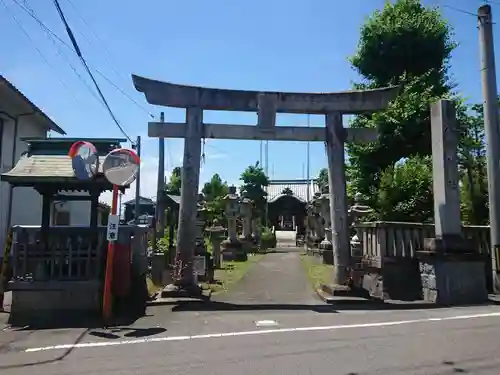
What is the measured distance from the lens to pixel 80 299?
8.83 meters

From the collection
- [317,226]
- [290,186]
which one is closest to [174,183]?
[317,226]

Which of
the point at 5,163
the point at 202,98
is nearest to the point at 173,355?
the point at 202,98

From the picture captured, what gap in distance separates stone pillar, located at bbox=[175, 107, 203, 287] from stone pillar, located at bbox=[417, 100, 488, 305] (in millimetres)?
5652

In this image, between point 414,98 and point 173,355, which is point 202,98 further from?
point 414,98

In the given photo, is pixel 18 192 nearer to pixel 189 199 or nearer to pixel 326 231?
pixel 189 199

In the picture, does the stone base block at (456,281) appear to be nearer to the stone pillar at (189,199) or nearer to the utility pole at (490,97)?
the utility pole at (490,97)

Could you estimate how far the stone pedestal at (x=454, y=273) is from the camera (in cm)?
1063

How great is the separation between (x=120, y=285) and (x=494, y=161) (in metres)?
10.2

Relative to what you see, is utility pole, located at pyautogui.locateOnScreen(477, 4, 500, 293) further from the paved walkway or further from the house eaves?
the house eaves

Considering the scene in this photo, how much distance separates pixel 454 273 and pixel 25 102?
1530 centimetres

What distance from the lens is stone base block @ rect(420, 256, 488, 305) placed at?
10.6 meters

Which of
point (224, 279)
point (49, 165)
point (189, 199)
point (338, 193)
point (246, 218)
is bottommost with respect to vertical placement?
point (224, 279)

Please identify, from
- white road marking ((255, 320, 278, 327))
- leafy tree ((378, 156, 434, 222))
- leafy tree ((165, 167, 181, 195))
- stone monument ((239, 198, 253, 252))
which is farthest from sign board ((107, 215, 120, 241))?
leafy tree ((165, 167, 181, 195))

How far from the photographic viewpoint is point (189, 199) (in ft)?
35.4
